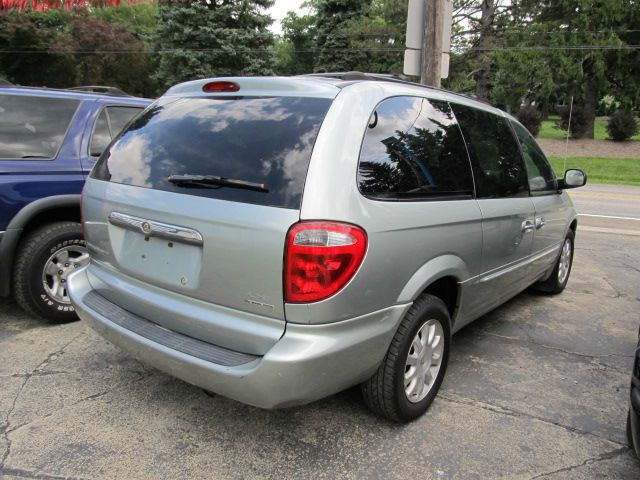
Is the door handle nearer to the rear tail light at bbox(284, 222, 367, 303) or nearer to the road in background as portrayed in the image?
the rear tail light at bbox(284, 222, 367, 303)

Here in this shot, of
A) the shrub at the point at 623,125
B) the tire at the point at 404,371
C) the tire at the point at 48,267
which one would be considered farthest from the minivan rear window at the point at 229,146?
the shrub at the point at 623,125

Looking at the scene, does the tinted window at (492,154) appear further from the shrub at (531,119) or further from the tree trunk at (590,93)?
the tree trunk at (590,93)

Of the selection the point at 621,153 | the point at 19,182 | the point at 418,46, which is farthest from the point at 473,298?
the point at 621,153

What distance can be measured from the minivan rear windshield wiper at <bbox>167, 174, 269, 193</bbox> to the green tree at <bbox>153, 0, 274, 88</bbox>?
2613cm

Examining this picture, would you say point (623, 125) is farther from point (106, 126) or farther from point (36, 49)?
point (36, 49)

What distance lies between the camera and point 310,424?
112 inches

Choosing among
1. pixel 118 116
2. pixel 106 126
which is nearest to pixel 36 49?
pixel 118 116

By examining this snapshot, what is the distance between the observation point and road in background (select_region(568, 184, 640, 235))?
383 inches

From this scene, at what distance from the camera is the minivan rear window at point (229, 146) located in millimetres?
2279

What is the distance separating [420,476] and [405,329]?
68 centimetres

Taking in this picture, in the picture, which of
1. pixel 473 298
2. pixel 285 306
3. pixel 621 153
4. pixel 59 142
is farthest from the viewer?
pixel 621 153

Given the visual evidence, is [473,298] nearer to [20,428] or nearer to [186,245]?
[186,245]

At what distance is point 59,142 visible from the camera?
411cm

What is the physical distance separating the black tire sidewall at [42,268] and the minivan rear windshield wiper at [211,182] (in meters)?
1.87
